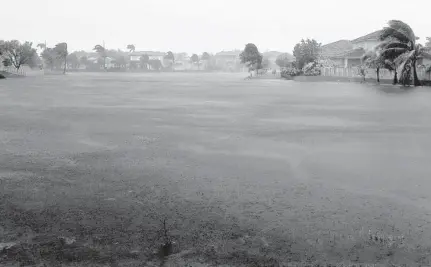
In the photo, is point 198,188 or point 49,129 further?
point 49,129

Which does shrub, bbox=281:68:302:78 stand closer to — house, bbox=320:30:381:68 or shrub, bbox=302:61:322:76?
shrub, bbox=302:61:322:76

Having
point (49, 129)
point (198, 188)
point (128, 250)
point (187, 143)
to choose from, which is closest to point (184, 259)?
point (128, 250)

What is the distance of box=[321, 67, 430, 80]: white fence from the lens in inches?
2091

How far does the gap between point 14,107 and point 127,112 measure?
7.27 m

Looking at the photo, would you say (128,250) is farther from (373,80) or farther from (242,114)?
(373,80)

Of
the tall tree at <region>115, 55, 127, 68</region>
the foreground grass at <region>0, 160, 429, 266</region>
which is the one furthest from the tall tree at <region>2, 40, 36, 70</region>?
the foreground grass at <region>0, 160, 429, 266</region>

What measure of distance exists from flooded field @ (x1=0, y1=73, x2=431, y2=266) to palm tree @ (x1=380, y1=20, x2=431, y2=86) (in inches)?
1284

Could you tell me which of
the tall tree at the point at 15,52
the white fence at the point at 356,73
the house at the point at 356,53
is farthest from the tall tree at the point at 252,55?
the tall tree at the point at 15,52

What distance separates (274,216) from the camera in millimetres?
7656

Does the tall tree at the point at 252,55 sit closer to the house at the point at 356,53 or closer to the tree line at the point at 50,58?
the house at the point at 356,53

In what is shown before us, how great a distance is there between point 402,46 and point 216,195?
45.3 meters

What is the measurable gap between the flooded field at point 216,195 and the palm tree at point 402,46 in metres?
32.6

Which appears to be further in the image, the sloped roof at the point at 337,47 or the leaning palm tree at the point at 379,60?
the sloped roof at the point at 337,47

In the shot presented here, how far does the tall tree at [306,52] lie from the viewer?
8169cm
